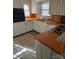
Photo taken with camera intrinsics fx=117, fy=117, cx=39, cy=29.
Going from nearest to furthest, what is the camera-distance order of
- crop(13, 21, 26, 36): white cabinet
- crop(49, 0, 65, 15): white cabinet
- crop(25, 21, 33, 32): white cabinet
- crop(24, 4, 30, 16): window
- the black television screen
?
1. crop(49, 0, 65, 15): white cabinet
2. crop(13, 21, 26, 36): white cabinet
3. the black television screen
4. crop(25, 21, 33, 32): white cabinet
5. crop(24, 4, 30, 16): window

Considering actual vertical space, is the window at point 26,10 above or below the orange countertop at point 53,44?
above

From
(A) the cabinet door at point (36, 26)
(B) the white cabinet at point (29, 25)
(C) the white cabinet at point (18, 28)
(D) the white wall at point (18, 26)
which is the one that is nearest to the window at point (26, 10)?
(D) the white wall at point (18, 26)

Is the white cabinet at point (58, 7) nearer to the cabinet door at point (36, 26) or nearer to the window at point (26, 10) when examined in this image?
the cabinet door at point (36, 26)

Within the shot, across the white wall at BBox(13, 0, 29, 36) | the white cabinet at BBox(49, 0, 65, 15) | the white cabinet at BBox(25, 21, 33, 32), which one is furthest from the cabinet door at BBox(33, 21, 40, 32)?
the white cabinet at BBox(49, 0, 65, 15)

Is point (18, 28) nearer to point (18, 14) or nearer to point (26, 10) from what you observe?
point (18, 14)

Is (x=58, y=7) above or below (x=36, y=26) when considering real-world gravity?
above

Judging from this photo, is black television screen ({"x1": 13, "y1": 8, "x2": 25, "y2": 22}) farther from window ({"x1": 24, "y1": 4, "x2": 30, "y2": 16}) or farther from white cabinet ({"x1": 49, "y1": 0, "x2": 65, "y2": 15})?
white cabinet ({"x1": 49, "y1": 0, "x2": 65, "y2": 15})

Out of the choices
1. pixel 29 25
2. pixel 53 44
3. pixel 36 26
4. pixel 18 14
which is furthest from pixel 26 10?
pixel 53 44
